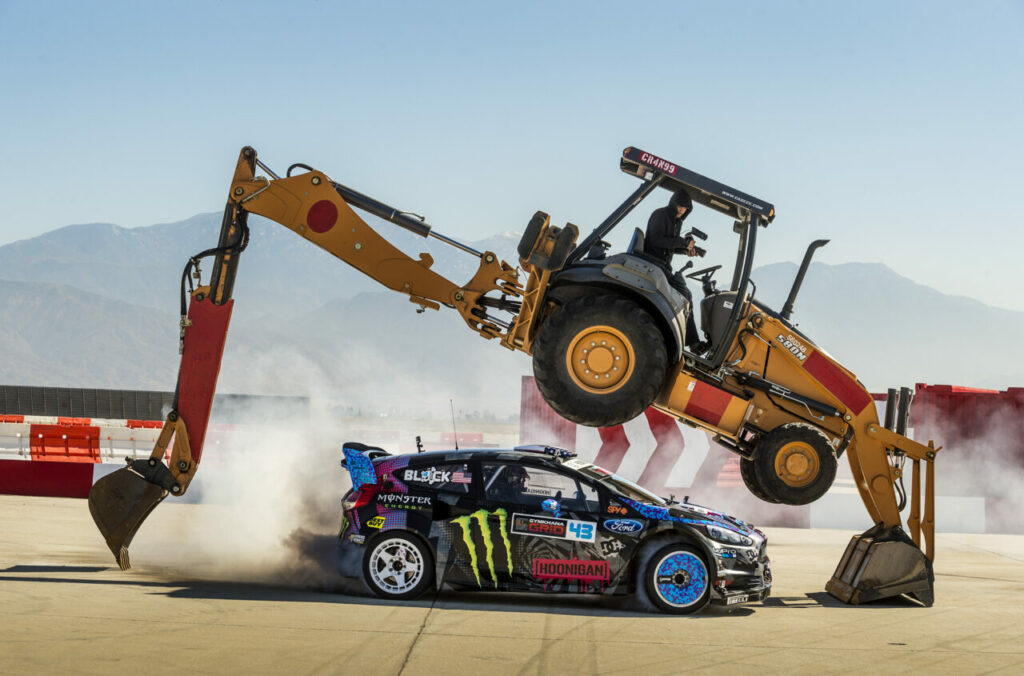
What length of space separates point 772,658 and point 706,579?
2010 mm

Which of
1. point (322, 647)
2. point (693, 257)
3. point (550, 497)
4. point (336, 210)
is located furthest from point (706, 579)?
point (336, 210)

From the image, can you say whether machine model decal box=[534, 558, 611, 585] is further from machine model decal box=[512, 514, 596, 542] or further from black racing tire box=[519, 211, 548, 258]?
black racing tire box=[519, 211, 548, 258]

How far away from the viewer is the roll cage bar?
9242mm

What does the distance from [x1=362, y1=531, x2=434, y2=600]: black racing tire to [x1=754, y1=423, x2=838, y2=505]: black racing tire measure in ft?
11.2

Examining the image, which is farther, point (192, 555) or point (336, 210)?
point (192, 555)

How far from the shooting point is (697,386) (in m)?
10.1

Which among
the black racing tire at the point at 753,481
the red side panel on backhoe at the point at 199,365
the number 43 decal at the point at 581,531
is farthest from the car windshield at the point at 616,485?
the red side panel on backhoe at the point at 199,365

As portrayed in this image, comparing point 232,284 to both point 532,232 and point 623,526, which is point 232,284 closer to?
point 532,232

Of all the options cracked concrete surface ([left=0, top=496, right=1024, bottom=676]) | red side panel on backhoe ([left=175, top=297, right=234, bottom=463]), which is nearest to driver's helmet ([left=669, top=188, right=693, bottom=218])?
cracked concrete surface ([left=0, top=496, right=1024, bottom=676])

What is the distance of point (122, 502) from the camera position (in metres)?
10.3

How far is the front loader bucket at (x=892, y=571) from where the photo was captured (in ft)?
36.3

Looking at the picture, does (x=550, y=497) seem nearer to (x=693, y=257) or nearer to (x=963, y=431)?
(x=693, y=257)

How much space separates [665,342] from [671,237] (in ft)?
3.56

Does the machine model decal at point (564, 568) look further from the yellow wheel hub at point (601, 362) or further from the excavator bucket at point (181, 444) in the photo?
the excavator bucket at point (181, 444)
